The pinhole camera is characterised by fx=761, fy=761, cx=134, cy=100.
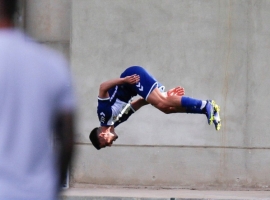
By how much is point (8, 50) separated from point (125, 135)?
10.0 metres

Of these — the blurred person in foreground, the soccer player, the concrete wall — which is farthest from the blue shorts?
the blurred person in foreground

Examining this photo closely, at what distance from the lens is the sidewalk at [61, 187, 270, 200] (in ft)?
35.2

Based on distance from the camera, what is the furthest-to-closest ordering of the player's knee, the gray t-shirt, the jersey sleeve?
the jersey sleeve → the player's knee → the gray t-shirt

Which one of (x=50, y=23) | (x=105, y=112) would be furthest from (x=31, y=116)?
(x=50, y=23)

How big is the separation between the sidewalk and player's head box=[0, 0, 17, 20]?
7.81 metres

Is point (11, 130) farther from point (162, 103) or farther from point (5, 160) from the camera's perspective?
point (162, 103)

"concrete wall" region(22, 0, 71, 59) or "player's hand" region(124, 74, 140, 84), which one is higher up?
"concrete wall" region(22, 0, 71, 59)

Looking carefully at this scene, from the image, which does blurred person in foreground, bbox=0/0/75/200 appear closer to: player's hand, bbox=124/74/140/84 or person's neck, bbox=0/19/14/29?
person's neck, bbox=0/19/14/29

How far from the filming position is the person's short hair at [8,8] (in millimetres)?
2492

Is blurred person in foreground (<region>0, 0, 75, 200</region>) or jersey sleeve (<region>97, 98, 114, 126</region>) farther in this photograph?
jersey sleeve (<region>97, 98, 114, 126</region>)

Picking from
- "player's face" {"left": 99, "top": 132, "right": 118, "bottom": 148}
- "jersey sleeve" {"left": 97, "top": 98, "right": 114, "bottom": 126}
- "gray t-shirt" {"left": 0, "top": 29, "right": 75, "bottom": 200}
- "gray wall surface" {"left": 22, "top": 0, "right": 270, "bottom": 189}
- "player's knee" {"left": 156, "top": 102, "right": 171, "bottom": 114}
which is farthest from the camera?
"gray wall surface" {"left": 22, "top": 0, "right": 270, "bottom": 189}

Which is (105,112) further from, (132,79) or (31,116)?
(31,116)

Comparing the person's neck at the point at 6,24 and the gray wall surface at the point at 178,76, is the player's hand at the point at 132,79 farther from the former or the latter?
the person's neck at the point at 6,24

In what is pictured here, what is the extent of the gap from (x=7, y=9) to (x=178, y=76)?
9849 mm
